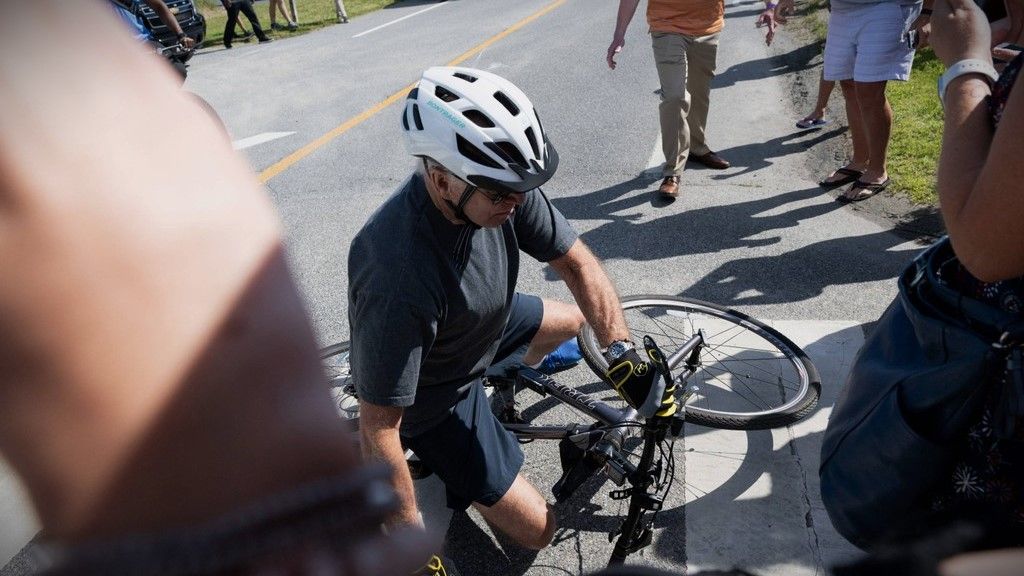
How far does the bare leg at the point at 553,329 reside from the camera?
11.6ft

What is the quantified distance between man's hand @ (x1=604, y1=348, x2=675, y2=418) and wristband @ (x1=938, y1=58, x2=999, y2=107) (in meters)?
1.38

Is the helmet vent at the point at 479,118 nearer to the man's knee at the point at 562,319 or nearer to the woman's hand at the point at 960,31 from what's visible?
the man's knee at the point at 562,319

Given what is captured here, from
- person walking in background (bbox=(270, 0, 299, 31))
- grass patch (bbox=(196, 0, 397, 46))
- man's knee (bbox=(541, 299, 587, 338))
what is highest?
man's knee (bbox=(541, 299, 587, 338))

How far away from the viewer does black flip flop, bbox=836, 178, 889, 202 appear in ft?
18.1

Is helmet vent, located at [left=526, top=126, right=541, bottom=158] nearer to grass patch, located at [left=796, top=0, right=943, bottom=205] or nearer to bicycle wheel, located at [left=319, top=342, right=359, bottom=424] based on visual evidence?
bicycle wheel, located at [left=319, top=342, right=359, bottom=424]

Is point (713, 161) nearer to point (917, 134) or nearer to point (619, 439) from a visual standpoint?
point (917, 134)

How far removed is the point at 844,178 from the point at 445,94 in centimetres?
425

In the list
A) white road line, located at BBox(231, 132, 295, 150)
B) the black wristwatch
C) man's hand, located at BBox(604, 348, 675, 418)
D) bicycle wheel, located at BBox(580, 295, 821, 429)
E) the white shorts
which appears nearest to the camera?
man's hand, located at BBox(604, 348, 675, 418)

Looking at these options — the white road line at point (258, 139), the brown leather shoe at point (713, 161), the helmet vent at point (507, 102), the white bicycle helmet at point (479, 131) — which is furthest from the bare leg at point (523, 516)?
the white road line at point (258, 139)

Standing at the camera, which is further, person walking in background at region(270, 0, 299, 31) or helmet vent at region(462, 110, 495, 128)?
person walking in background at region(270, 0, 299, 31)

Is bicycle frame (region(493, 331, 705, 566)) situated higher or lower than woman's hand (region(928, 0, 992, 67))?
lower

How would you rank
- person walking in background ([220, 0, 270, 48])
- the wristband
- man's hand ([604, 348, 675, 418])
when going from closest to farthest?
the wristband → man's hand ([604, 348, 675, 418]) → person walking in background ([220, 0, 270, 48])

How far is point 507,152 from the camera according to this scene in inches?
101

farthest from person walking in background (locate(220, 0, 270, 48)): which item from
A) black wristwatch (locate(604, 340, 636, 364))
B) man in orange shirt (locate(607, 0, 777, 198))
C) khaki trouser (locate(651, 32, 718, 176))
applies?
black wristwatch (locate(604, 340, 636, 364))
